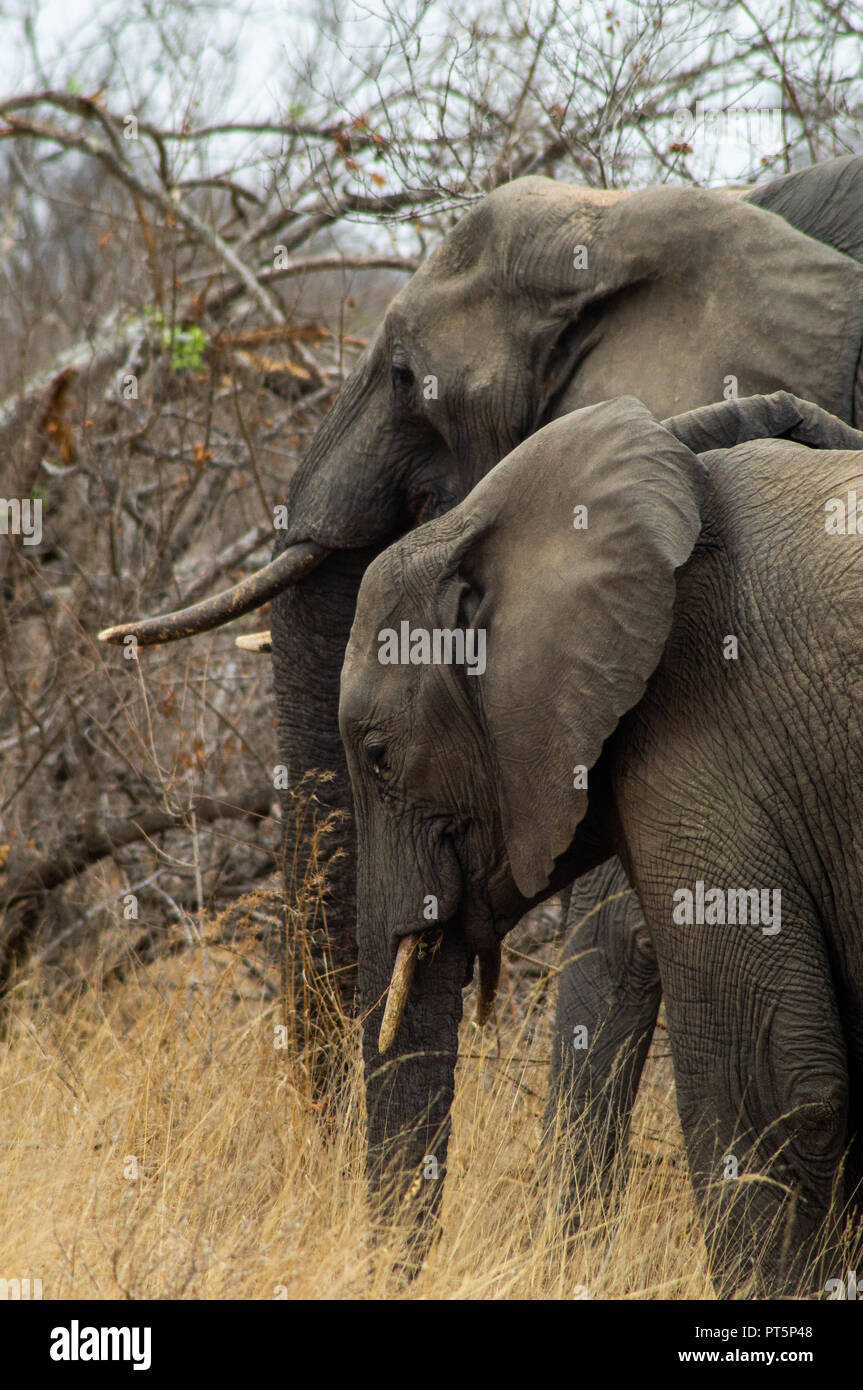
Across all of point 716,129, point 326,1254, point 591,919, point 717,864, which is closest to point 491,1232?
point 326,1254

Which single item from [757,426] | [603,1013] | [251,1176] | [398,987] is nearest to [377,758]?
[398,987]

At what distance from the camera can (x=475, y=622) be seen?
357 centimetres

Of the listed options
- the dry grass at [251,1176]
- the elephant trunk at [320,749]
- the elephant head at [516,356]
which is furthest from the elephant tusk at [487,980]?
the elephant head at [516,356]

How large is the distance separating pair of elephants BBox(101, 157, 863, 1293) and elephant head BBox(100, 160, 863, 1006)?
0.06 feet

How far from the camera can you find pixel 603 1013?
4949mm

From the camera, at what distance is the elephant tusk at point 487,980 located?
4012mm

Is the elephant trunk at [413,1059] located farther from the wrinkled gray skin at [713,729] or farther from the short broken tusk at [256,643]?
the short broken tusk at [256,643]

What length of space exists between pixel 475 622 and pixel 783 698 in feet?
2.19

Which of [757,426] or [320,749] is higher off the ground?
[757,426]

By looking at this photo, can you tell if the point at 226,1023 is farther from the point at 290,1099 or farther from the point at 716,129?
the point at 716,129

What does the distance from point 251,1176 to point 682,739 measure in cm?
180

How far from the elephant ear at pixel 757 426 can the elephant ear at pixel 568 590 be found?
0.24 m

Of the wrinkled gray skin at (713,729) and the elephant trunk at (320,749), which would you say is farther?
the elephant trunk at (320,749)

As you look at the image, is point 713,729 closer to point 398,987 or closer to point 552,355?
point 398,987
